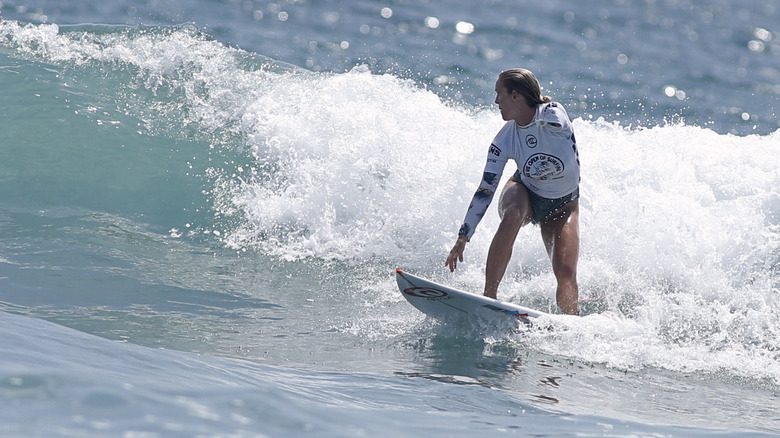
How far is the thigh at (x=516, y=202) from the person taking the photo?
606cm

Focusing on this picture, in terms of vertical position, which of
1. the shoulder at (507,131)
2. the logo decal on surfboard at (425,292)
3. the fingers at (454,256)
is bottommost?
the logo decal on surfboard at (425,292)

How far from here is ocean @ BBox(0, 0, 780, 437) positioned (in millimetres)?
4047

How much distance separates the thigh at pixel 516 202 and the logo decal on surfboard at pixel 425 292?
78cm

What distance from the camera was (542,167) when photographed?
6.03m

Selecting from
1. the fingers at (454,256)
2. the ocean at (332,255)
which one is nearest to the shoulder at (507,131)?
the fingers at (454,256)

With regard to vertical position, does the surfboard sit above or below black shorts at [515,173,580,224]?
below

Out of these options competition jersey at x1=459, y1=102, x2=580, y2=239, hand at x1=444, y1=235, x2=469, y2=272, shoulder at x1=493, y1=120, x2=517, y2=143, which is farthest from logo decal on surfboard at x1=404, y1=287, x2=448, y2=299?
shoulder at x1=493, y1=120, x2=517, y2=143

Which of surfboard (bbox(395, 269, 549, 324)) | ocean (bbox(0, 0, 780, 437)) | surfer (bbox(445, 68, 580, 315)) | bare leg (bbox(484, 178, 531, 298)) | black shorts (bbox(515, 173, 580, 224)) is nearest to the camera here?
ocean (bbox(0, 0, 780, 437))

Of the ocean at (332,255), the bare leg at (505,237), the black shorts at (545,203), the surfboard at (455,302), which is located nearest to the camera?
the ocean at (332,255)

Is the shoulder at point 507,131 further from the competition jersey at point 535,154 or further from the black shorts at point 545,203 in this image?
the black shorts at point 545,203

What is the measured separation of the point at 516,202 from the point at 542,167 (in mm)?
312

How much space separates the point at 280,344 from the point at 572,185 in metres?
2.41

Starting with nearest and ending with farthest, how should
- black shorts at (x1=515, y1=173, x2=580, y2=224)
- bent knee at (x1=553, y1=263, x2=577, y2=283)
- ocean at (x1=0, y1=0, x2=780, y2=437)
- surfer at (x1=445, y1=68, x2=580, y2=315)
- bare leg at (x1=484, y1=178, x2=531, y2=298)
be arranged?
ocean at (x1=0, y1=0, x2=780, y2=437) < surfer at (x1=445, y1=68, x2=580, y2=315) < bare leg at (x1=484, y1=178, x2=531, y2=298) < bent knee at (x1=553, y1=263, x2=577, y2=283) < black shorts at (x1=515, y1=173, x2=580, y2=224)

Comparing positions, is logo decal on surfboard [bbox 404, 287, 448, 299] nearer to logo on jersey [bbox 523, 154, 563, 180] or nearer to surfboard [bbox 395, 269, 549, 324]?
surfboard [bbox 395, 269, 549, 324]
